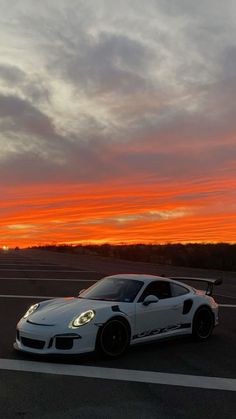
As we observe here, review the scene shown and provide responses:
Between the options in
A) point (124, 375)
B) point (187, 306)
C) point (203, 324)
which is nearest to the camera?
point (124, 375)

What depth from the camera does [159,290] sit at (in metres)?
9.95

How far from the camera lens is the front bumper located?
8.09 metres

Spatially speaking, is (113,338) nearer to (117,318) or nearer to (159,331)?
(117,318)

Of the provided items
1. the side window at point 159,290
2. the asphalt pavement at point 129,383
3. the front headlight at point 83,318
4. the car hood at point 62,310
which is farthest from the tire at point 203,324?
the front headlight at point 83,318

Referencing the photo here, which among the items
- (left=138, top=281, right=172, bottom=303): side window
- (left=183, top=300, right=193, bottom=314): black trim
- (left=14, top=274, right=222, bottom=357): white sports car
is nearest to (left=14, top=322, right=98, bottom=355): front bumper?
(left=14, top=274, right=222, bottom=357): white sports car

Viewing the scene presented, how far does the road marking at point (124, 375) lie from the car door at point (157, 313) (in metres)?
1.39

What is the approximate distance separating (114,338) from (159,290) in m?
1.63

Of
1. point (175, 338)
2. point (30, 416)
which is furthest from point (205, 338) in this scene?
point (30, 416)

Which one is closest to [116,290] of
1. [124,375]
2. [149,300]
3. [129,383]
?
[149,300]

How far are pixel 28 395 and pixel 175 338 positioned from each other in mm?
4061

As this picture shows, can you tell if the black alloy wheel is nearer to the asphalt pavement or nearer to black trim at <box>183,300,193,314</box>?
the asphalt pavement

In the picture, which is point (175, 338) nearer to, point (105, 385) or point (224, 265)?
point (105, 385)

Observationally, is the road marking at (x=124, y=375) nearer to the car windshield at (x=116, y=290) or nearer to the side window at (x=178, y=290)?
the car windshield at (x=116, y=290)

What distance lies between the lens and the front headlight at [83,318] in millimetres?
8258
